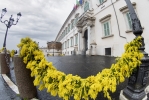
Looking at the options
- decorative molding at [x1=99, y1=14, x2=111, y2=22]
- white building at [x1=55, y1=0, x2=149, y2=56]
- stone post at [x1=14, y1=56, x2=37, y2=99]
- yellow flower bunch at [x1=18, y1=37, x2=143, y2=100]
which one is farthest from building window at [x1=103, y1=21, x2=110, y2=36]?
stone post at [x1=14, y1=56, x2=37, y2=99]

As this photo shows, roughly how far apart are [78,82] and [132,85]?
52.9 inches

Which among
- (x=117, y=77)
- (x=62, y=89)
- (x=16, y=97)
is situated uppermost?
(x=117, y=77)

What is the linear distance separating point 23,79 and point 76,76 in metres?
1.44

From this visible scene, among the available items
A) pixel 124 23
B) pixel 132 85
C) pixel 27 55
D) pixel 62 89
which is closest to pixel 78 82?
pixel 62 89

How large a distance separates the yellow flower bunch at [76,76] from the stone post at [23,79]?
1.07 feet

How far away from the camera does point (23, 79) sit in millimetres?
2574

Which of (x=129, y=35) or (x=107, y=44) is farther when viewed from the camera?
(x=107, y=44)

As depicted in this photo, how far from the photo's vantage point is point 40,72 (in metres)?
2.04

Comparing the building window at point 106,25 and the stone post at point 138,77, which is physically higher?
the building window at point 106,25

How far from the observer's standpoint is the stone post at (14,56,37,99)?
2.52 metres

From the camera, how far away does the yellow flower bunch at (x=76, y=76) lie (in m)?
1.72

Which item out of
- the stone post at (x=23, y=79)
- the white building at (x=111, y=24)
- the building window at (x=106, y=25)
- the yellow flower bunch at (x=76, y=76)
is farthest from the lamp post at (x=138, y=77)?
the building window at (x=106, y=25)

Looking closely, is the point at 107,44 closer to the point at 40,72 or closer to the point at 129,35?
the point at 129,35

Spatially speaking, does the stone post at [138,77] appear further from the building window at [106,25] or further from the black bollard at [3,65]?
the building window at [106,25]
